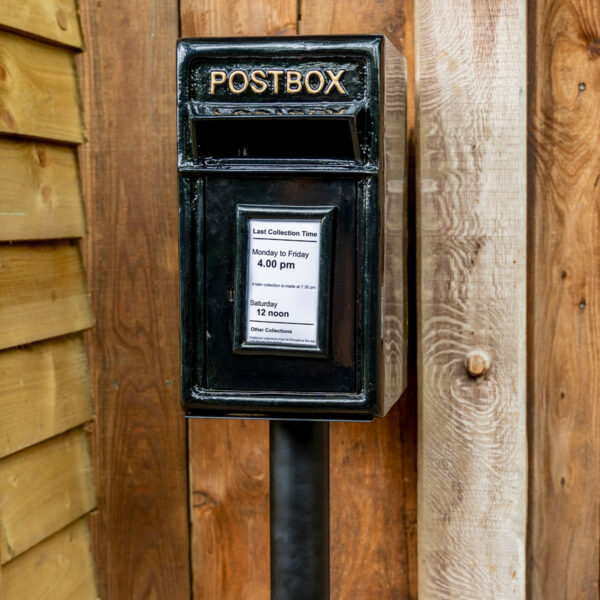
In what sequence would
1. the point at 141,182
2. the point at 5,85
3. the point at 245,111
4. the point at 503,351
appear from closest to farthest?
the point at 245,111 → the point at 5,85 → the point at 503,351 → the point at 141,182

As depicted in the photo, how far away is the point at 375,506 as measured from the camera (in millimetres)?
1693

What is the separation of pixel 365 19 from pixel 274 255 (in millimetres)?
703

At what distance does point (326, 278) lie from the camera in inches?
47.8

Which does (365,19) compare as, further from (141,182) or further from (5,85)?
(5,85)

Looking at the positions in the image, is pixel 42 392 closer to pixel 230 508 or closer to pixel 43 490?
pixel 43 490

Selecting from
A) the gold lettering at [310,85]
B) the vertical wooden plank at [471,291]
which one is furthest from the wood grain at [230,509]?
the gold lettering at [310,85]

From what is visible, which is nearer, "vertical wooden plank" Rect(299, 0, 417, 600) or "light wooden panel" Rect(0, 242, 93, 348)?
"light wooden panel" Rect(0, 242, 93, 348)

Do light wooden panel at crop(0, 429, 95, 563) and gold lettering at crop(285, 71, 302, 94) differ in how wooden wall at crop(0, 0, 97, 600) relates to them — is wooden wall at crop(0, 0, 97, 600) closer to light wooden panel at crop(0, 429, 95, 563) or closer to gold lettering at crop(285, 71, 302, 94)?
light wooden panel at crop(0, 429, 95, 563)

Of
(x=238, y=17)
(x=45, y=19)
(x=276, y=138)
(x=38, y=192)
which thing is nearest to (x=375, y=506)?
(x=276, y=138)

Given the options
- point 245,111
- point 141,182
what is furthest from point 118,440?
point 245,111

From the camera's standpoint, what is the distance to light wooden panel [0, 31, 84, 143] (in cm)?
141

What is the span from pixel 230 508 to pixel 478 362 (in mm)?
698

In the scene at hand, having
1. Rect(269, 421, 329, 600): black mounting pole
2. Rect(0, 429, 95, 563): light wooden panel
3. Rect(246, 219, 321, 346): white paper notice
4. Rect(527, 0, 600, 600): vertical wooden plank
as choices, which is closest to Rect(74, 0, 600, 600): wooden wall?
Rect(527, 0, 600, 600): vertical wooden plank

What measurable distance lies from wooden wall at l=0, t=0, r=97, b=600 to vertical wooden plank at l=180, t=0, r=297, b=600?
256 millimetres
